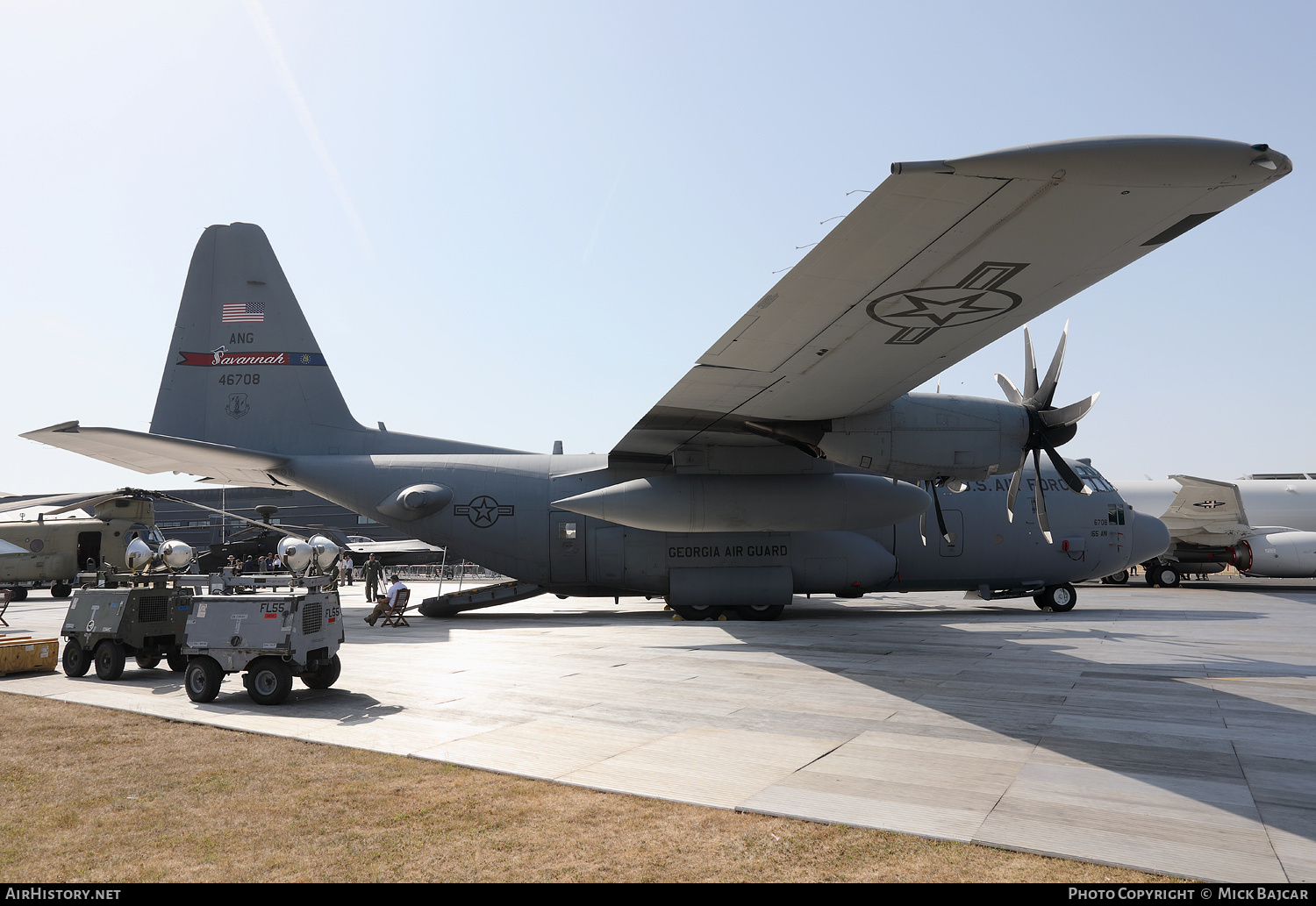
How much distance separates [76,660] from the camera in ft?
37.5

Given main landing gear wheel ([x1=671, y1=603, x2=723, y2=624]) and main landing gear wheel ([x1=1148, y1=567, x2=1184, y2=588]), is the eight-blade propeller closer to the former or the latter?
main landing gear wheel ([x1=671, y1=603, x2=723, y2=624])

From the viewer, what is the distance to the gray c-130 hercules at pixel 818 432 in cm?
750

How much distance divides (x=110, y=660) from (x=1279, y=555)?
125ft

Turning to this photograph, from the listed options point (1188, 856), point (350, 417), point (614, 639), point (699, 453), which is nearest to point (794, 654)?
point (614, 639)

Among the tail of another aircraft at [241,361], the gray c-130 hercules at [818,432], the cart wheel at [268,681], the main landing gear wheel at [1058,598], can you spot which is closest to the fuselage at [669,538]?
the gray c-130 hercules at [818,432]

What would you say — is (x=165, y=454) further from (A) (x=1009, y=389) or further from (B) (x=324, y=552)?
(A) (x=1009, y=389)

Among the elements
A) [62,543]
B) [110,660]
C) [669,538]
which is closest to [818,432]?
[669,538]

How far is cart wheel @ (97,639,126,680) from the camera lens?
36.9ft

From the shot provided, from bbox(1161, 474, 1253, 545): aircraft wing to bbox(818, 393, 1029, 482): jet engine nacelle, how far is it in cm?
2227

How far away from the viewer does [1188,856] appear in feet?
15.0

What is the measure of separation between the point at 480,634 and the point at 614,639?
10.6 ft

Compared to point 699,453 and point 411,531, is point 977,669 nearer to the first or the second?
point 699,453

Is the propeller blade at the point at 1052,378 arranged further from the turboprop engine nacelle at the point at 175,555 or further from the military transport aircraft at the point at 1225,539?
the military transport aircraft at the point at 1225,539

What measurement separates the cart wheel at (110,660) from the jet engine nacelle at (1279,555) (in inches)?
1468
